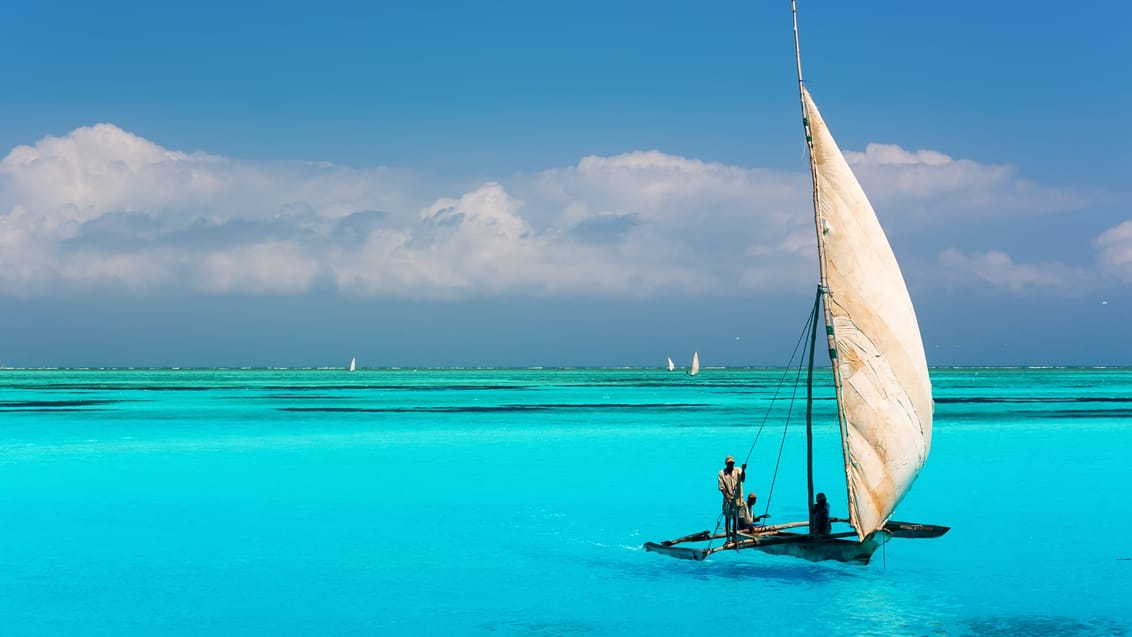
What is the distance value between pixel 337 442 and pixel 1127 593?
38.1 m

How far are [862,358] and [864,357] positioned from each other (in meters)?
0.04

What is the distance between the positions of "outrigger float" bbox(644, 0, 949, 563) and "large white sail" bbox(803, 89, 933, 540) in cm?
2

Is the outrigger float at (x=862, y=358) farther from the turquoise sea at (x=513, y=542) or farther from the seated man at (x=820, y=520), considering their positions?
the turquoise sea at (x=513, y=542)

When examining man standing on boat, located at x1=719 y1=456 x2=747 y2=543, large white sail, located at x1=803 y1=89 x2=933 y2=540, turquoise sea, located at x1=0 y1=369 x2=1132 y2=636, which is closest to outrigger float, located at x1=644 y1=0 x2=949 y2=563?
large white sail, located at x1=803 y1=89 x2=933 y2=540

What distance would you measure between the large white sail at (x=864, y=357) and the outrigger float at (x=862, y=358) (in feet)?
0.06

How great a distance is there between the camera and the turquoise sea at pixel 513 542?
18.0 metres

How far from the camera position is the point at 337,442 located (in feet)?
169

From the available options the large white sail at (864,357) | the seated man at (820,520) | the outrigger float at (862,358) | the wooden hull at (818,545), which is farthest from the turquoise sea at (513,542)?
the large white sail at (864,357)

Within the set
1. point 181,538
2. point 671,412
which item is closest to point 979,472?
point 181,538

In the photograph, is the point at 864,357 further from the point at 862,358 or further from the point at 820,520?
the point at 820,520

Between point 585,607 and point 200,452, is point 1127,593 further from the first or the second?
point 200,452

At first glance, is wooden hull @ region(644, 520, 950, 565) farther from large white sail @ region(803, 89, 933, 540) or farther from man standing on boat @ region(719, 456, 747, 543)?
large white sail @ region(803, 89, 933, 540)

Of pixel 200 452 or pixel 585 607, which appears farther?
pixel 200 452

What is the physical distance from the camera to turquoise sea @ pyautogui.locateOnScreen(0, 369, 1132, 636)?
18047mm
